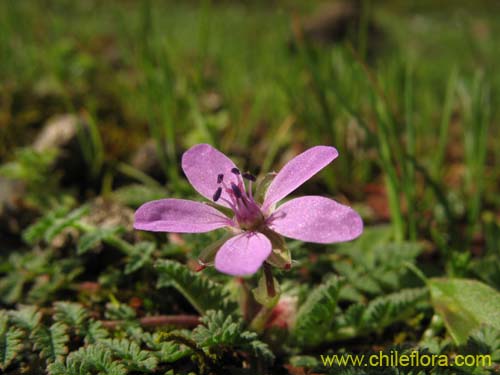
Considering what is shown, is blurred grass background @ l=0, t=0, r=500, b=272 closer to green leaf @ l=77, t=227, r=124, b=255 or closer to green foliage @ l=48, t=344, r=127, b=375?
green leaf @ l=77, t=227, r=124, b=255

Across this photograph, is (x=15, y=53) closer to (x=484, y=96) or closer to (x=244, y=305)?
(x=244, y=305)

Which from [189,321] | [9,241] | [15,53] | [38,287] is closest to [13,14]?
[15,53]

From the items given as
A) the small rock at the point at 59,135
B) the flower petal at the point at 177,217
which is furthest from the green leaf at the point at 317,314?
the small rock at the point at 59,135

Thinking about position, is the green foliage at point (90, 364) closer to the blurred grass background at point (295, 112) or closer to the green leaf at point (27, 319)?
the green leaf at point (27, 319)

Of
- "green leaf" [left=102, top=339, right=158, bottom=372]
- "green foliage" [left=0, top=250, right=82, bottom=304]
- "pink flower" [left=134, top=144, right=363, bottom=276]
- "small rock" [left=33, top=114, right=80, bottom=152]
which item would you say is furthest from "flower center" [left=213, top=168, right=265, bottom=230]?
"small rock" [left=33, top=114, right=80, bottom=152]

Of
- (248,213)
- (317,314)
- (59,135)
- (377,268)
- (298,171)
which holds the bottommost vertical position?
(377,268)

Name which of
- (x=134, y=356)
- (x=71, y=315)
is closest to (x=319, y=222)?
(x=134, y=356)

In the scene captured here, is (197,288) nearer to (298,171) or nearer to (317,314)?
(317,314)
